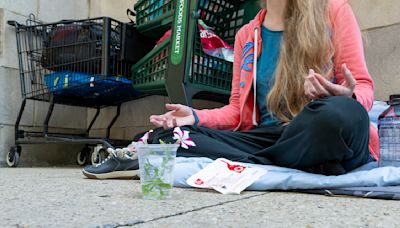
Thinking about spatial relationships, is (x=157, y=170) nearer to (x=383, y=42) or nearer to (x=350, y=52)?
(x=350, y=52)

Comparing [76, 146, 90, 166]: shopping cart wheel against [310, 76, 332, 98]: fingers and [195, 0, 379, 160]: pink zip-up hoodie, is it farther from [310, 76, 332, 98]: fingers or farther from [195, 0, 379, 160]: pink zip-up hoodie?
[310, 76, 332, 98]: fingers

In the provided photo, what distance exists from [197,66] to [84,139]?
0.94m

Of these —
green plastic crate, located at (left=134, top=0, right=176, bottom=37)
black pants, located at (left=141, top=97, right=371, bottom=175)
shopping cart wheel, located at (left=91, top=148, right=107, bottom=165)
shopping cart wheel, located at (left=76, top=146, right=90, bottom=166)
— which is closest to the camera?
black pants, located at (left=141, top=97, right=371, bottom=175)

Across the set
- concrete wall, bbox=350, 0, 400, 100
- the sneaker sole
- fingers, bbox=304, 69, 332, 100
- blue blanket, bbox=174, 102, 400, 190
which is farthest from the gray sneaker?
concrete wall, bbox=350, 0, 400, 100

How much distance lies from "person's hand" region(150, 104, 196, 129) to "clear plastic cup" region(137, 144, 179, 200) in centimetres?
44

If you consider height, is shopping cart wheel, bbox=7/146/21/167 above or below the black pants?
below

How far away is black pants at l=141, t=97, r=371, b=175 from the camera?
1.04 meters

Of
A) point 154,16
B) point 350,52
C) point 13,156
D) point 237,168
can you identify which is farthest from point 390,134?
point 13,156

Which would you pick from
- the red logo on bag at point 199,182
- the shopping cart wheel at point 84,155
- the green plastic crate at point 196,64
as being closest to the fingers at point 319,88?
the red logo on bag at point 199,182

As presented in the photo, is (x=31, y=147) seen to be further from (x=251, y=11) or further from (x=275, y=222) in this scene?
(x=275, y=222)

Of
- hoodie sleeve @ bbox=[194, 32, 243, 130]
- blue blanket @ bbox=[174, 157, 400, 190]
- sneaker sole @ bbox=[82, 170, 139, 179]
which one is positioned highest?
hoodie sleeve @ bbox=[194, 32, 243, 130]

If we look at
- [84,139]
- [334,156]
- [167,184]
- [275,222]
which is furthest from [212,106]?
[275,222]

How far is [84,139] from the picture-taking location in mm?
2396

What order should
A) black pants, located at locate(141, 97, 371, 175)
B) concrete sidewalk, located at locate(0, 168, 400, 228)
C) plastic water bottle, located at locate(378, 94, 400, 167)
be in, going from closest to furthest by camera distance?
concrete sidewalk, located at locate(0, 168, 400, 228) → black pants, located at locate(141, 97, 371, 175) → plastic water bottle, located at locate(378, 94, 400, 167)
